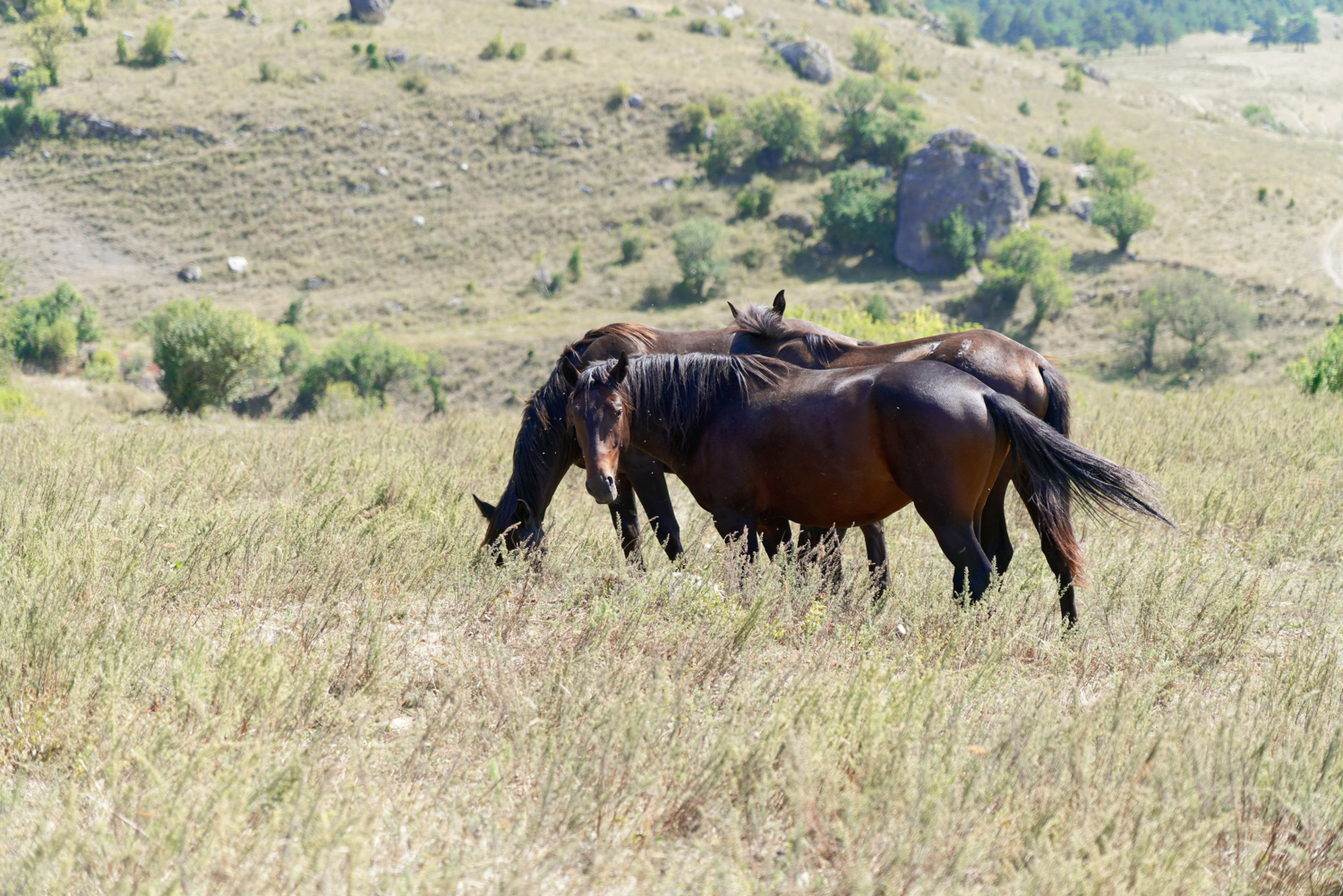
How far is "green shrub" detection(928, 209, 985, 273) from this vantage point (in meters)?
55.4

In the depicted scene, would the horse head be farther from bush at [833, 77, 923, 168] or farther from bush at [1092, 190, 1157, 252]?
bush at [833, 77, 923, 168]

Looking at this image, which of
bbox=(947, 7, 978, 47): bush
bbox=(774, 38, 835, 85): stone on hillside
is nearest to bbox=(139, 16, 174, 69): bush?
bbox=(774, 38, 835, 85): stone on hillside

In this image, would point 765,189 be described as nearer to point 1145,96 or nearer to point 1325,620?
point 1325,620

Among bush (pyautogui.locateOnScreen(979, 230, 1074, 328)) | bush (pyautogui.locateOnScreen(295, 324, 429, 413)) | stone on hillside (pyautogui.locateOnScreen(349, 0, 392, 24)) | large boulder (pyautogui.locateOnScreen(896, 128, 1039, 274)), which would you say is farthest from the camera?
stone on hillside (pyautogui.locateOnScreen(349, 0, 392, 24))

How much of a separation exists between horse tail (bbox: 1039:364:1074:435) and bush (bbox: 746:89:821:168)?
205 feet

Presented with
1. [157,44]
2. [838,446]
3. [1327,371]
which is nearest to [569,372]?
[838,446]

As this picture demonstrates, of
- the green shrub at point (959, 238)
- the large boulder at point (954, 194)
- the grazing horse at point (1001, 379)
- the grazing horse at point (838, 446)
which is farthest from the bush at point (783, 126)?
the grazing horse at point (838, 446)

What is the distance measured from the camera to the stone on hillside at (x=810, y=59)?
75.8m

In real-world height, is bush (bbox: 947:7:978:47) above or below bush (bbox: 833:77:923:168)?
above

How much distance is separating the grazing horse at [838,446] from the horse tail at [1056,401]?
0.50 meters

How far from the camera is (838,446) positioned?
5.03m

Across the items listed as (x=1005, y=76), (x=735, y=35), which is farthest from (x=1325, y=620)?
(x=1005, y=76)

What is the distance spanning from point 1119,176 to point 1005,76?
35.4 metres

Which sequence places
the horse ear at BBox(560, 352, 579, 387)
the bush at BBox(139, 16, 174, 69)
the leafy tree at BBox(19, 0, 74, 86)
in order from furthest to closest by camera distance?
the bush at BBox(139, 16, 174, 69) < the leafy tree at BBox(19, 0, 74, 86) < the horse ear at BBox(560, 352, 579, 387)
